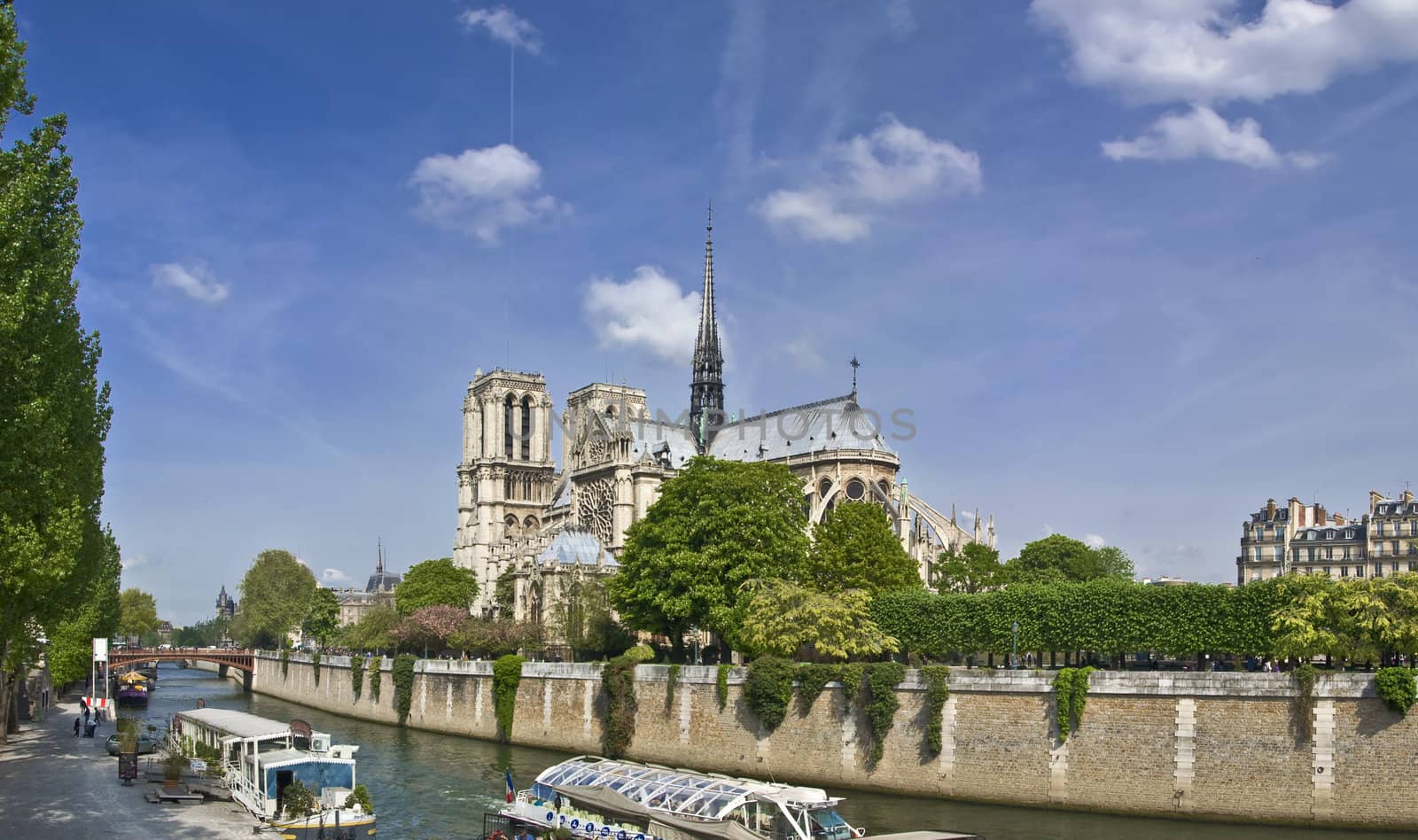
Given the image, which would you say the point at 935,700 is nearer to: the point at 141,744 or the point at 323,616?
the point at 141,744

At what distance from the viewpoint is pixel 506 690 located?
60188mm

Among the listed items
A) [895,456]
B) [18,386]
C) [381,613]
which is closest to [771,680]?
[18,386]

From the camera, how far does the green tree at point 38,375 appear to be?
77.0 feet

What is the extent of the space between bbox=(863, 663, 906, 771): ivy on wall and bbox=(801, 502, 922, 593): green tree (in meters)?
13.2

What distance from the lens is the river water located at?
36.2 meters

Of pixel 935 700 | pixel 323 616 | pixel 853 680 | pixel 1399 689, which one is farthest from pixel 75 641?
pixel 323 616

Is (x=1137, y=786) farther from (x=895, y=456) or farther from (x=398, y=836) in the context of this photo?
(x=895, y=456)

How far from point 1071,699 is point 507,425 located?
9364cm

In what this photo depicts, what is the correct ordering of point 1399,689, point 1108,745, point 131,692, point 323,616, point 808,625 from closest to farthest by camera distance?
point 1399,689 → point 1108,745 → point 808,625 → point 131,692 → point 323,616

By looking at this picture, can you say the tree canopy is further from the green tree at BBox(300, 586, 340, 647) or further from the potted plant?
the green tree at BBox(300, 586, 340, 647)

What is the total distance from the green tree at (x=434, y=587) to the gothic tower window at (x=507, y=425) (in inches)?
650

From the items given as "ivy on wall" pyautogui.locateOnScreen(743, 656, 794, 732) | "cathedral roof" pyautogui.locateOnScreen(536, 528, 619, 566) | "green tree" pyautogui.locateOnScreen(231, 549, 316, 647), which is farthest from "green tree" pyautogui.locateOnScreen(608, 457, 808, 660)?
"green tree" pyautogui.locateOnScreen(231, 549, 316, 647)

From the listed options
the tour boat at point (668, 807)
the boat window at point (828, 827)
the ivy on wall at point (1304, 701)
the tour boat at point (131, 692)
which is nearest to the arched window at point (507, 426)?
the tour boat at point (131, 692)

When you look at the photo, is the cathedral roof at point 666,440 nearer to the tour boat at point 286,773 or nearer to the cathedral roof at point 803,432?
the cathedral roof at point 803,432
